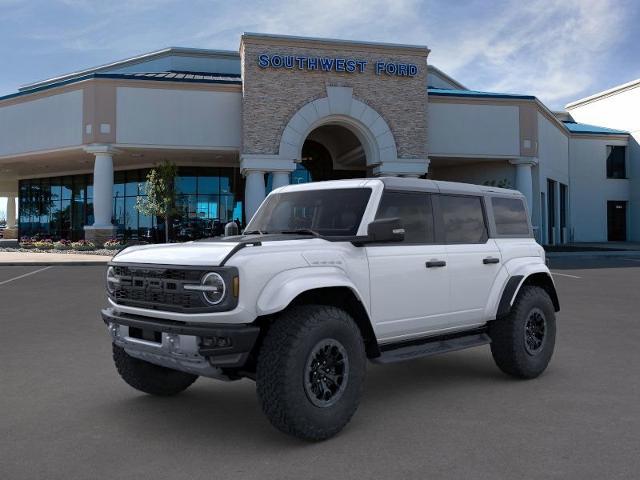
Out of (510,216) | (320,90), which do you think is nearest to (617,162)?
(320,90)

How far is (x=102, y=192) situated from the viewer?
2919 cm

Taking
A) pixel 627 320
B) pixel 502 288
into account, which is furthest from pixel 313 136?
pixel 502 288

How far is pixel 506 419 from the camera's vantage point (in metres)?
4.62

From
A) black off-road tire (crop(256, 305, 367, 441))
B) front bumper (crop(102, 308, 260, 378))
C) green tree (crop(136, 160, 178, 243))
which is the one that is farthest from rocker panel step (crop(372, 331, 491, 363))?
green tree (crop(136, 160, 178, 243))

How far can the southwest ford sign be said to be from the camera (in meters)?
27.4

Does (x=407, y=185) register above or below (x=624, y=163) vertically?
below

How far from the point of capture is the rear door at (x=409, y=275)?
15.8 ft

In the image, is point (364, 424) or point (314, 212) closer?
point (364, 424)

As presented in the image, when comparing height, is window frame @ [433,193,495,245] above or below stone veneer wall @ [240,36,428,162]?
below

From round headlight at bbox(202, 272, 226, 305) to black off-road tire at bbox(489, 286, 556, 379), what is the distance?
3.07m

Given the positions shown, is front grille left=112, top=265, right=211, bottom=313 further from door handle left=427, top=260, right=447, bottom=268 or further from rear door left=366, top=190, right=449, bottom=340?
door handle left=427, top=260, right=447, bottom=268

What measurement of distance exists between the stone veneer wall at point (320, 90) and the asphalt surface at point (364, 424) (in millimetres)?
21240

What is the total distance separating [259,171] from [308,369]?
80.0 ft

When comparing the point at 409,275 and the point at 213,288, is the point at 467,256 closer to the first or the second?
the point at 409,275
